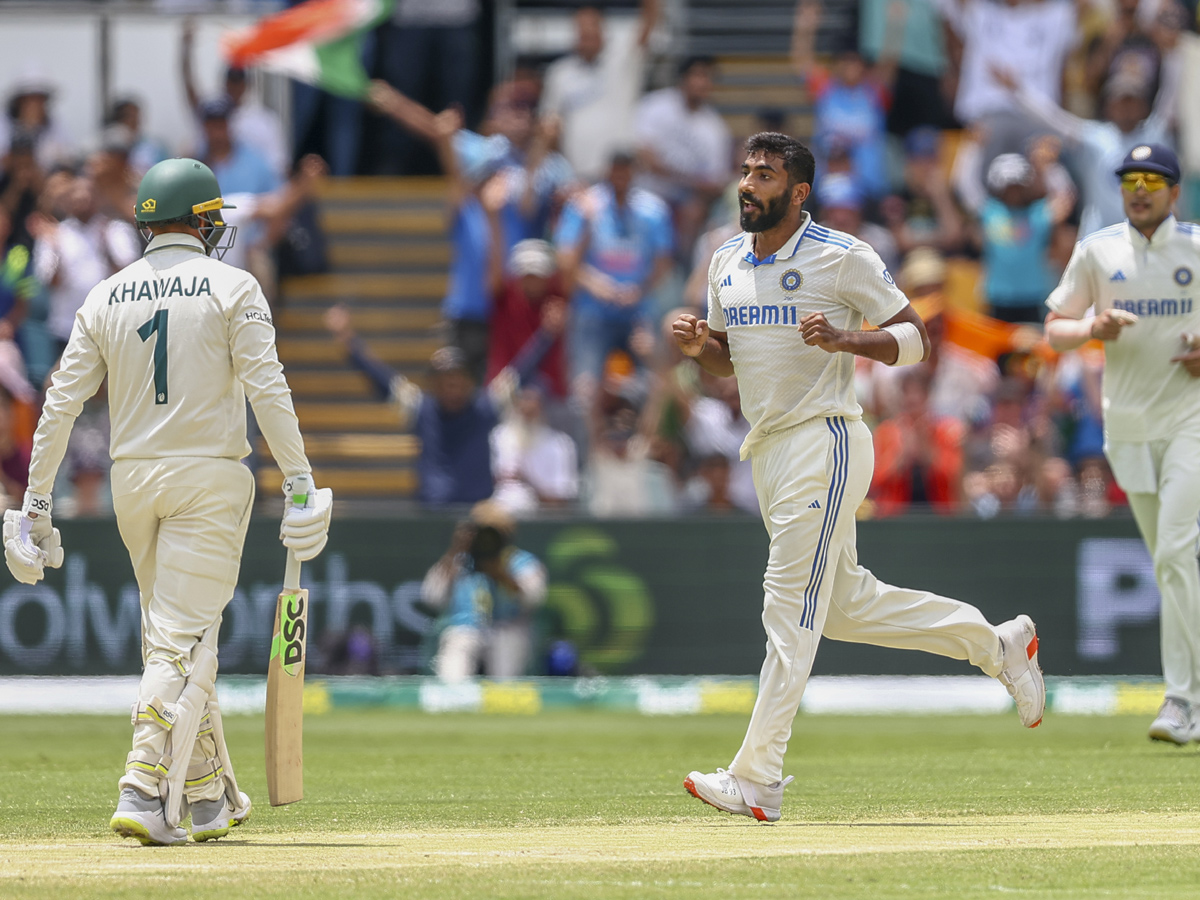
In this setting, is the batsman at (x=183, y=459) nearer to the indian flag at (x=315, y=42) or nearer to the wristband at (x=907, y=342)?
the wristband at (x=907, y=342)

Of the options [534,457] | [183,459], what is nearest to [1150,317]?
[183,459]

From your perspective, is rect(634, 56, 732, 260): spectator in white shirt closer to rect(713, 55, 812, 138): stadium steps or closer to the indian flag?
rect(713, 55, 812, 138): stadium steps

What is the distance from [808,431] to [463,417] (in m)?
7.07

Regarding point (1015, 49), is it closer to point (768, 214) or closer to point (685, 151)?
point (685, 151)

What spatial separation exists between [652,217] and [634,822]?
9773 millimetres

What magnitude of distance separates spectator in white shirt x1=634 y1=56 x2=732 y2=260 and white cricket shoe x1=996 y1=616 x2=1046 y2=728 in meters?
9.44

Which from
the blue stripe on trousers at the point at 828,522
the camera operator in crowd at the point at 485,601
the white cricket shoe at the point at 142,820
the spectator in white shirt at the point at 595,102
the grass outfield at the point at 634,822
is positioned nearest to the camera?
the grass outfield at the point at 634,822

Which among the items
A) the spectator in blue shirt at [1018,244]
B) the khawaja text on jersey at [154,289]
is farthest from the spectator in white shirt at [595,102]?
the khawaja text on jersey at [154,289]

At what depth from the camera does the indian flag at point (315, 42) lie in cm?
1658

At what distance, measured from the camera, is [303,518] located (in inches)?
263

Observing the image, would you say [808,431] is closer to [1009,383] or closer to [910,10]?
[1009,383]

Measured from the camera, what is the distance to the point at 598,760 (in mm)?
9602

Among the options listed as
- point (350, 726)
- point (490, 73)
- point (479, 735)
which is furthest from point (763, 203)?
point (490, 73)

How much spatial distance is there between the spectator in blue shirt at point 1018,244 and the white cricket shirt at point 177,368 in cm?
1017
